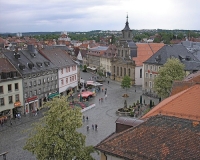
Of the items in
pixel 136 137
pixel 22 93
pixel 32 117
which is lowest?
pixel 32 117

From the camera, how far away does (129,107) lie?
4950 centimetres

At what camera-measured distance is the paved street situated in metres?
31.7

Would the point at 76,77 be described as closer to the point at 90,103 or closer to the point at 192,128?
the point at 90,103

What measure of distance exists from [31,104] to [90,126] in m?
14.6

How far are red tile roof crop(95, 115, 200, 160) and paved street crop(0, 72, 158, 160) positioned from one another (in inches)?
565

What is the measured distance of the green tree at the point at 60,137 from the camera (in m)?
19.0

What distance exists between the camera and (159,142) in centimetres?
1431

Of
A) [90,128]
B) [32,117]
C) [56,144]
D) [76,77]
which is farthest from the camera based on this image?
[76,77]

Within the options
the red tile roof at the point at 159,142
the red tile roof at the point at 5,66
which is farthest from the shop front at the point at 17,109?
the red tile roof at the point at 159,142

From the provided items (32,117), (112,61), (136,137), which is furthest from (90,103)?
(136,137)

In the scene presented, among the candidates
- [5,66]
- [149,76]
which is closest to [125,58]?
[149,76]

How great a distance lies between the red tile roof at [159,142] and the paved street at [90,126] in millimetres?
14342

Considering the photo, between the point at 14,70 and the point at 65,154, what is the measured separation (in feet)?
97.7

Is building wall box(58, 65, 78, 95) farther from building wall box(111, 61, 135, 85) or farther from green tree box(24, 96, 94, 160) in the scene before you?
green tree box(24, 96, 94, 160)
